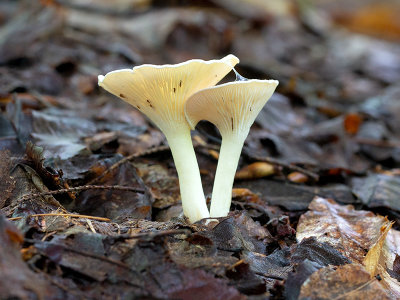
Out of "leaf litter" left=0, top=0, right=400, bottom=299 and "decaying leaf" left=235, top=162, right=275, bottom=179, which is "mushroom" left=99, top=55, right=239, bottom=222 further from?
"decaying leaf" left=235, top=162, right=275, bottom=179

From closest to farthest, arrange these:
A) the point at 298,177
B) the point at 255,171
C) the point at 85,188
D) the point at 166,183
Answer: the point at 85,188
the point at 166,183
the point at 255,171
the point at 298,177

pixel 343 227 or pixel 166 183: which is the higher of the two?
pixel 343 227

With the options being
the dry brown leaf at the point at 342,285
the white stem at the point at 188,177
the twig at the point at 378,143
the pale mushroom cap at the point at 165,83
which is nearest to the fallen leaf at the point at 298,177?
the white stem at the point at 188,177

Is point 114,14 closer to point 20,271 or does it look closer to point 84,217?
point 84,217

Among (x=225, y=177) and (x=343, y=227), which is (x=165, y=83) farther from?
(x=343, y=227)

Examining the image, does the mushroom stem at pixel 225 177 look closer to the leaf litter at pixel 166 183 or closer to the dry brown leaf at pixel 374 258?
the leaf litter at pixel 166 183

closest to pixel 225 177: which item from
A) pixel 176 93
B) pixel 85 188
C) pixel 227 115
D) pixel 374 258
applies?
pixel 227 115
